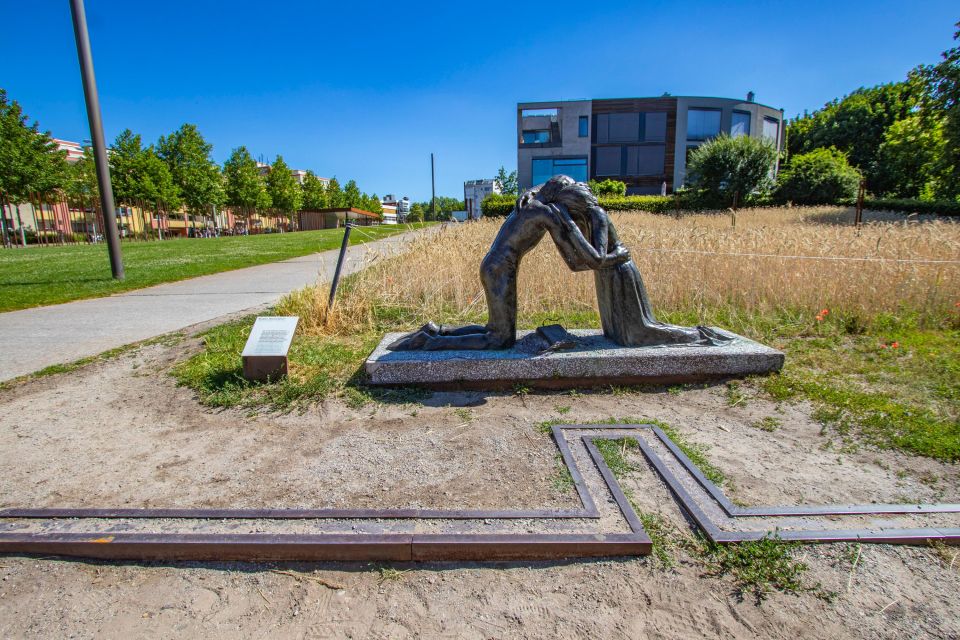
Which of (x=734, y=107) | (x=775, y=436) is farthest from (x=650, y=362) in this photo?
(x=734, y=107)

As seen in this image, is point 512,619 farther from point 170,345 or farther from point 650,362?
point 170,345

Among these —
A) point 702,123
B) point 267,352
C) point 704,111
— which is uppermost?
point 704,111

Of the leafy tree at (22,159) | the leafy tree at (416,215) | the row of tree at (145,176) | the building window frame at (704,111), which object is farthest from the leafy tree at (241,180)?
the building window frame at (704,111)

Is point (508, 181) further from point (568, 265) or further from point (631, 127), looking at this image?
point (568, 265)

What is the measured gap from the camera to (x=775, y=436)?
3.34 meters

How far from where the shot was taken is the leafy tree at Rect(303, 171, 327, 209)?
56.9 metres

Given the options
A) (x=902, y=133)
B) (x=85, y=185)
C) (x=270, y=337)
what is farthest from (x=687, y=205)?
(x=85, y=185)

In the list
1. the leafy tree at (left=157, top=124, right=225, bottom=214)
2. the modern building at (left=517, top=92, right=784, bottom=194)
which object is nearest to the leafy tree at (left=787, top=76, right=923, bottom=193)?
the modern building at (left=517, top=92, right=784, bottom=194)

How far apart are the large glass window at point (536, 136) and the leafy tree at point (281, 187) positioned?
22.5 meters

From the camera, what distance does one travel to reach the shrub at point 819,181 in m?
22.0

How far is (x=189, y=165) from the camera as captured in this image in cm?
3550

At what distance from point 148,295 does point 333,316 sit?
5003 mm

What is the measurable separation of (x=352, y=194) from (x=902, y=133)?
215 ft

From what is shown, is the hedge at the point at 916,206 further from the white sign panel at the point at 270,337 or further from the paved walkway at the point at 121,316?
the white sign panel at the point at 270,337
